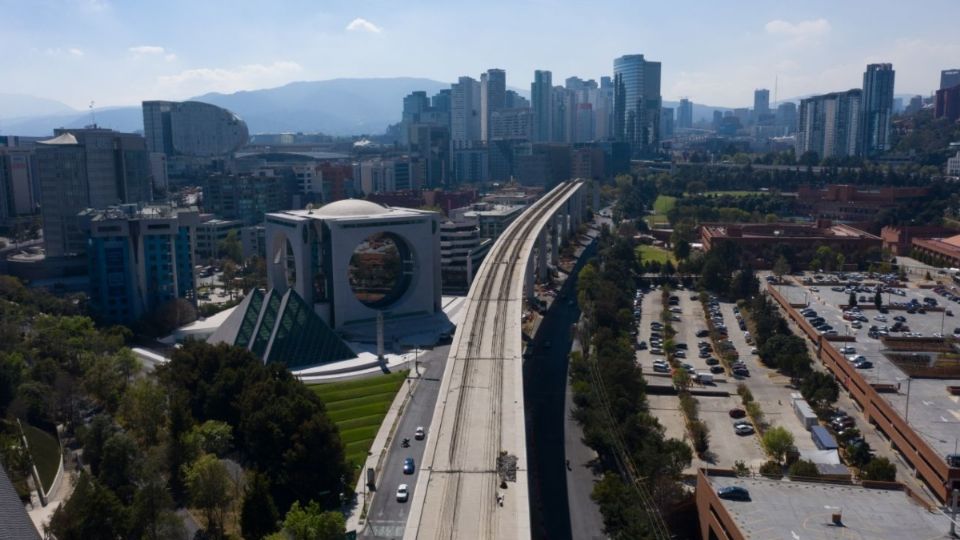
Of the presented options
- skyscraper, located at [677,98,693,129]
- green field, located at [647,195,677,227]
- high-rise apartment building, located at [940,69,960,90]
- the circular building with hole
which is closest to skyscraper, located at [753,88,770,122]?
skyscraper, located at [677,98,693,129]

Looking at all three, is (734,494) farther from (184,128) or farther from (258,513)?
(184,128)

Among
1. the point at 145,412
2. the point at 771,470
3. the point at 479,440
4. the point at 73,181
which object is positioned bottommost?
the point at 771,470

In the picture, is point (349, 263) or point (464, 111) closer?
point (349, 263)

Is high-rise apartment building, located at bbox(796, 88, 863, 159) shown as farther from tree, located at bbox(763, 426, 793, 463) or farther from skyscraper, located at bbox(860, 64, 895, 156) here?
tree, located at bbox(763, 426, 793, 463)

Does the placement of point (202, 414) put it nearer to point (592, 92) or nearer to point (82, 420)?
point (82, 420)

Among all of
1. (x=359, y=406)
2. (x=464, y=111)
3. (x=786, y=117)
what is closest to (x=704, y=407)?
(x=359, y=406)

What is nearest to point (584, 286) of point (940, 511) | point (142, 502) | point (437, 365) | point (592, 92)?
point (437, 365)

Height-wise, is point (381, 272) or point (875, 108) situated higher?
point (875, 108)
